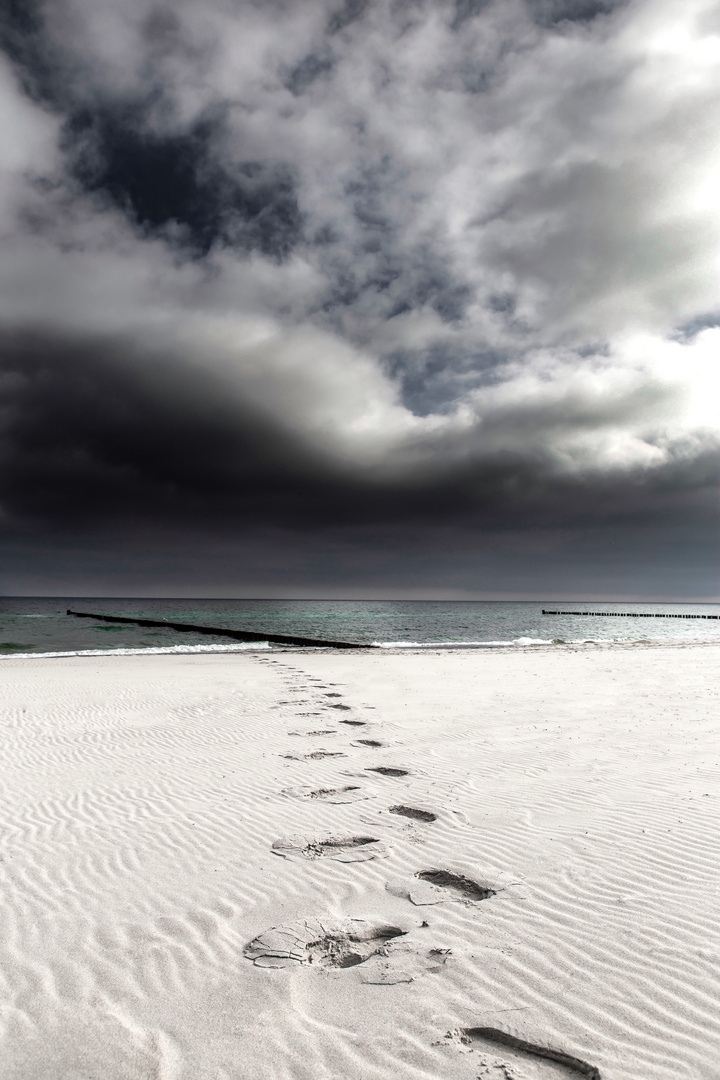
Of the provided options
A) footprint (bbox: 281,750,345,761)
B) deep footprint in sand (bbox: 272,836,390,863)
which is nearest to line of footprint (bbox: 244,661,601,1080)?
deep footprint in sand (bbox: 272,836,390,863)

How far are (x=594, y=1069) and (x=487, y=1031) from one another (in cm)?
53

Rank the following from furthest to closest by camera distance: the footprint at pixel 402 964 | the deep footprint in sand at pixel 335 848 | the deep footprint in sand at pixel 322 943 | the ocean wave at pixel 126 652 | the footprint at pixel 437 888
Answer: the ocean wave at pixel 126 652 < the deep footprint in sand at pixel 335 848 < the footprint at pixel 437 888 < the deep footprint in sand at pixel 322 943 < the footprint at pixel 402 964

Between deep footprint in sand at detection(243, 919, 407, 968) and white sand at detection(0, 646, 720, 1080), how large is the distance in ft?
0.06

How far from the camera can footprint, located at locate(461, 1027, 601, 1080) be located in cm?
277

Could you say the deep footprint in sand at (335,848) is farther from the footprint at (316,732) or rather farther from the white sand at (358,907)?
the footprint at (316,732)

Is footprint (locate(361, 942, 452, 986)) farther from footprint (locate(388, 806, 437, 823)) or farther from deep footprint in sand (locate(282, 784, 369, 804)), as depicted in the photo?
deep footprint in sand (locate(282, 784, 369, 804))

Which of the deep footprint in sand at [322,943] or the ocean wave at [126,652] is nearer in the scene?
the deep footprint in sand at [322,943]

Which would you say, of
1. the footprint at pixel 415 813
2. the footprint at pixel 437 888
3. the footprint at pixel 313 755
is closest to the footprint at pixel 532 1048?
the footprint at pixel 437 888

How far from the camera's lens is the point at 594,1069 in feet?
9.10

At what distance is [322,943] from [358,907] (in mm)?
475

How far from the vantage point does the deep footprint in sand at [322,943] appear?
360 cm

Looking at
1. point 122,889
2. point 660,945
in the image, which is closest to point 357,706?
point 122,889

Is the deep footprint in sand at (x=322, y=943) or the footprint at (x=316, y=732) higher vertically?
the deep footprint in sand at (x=322, y=943)

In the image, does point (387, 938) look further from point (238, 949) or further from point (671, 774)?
point (671, 774)
